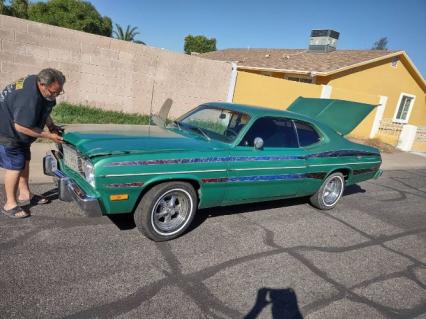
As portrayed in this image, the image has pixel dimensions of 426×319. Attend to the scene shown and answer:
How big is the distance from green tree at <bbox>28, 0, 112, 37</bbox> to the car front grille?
3779 centimetres

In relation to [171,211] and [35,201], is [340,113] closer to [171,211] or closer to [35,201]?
[171,211]

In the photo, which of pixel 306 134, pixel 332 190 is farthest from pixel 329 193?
pixel 306 134

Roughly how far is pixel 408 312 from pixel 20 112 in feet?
14.2

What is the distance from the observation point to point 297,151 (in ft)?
16.7

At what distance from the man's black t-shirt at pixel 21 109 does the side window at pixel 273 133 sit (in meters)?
2.37

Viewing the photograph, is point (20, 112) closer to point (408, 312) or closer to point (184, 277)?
point (184, 277)

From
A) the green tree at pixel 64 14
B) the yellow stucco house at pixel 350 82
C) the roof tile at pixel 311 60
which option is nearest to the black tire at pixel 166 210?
the yellow stucco house at pixel 350 82

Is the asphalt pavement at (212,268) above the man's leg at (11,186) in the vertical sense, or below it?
below

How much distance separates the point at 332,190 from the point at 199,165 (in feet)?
9.99

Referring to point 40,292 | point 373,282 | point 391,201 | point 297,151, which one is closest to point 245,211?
point 297,151

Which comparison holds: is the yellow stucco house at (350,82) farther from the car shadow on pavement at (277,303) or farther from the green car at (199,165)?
the car shadow on pavement at (277,303)

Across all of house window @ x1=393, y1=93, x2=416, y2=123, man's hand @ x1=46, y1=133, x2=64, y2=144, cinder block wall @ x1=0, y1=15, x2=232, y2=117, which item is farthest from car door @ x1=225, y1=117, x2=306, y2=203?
house window @ x1=393, y1=93, x2=416, y2=123

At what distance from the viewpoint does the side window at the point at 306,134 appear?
5.28m

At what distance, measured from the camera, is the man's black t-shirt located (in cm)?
373
